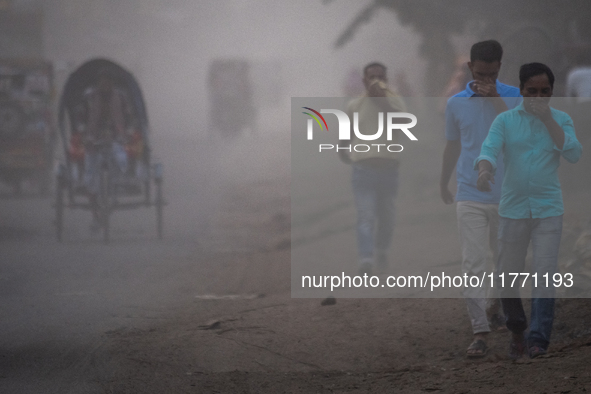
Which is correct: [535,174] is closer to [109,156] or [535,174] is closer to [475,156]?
[475,156]

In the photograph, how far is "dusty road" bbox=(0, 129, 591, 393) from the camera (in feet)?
12.8

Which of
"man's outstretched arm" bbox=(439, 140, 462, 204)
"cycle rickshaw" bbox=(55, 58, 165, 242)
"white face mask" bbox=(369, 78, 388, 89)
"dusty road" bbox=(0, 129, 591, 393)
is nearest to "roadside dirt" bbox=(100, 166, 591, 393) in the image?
"dusty road" bbox=(0, 129, 591, 393)

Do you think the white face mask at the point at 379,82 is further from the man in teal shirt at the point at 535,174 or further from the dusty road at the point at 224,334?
the man in teal shirt at the point at 535,174

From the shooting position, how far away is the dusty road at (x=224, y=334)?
3916 mm

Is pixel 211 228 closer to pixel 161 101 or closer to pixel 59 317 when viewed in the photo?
pixel 59 317

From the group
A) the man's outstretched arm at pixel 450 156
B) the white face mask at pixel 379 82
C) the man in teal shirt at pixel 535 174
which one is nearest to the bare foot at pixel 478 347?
the man in teal shirt at pixel 535 174

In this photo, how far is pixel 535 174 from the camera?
13.0ft

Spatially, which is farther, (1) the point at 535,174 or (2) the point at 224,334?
(2) the point at 224,334

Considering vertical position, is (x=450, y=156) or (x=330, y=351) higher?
(x=450, y=156)

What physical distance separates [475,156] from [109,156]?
6.62m

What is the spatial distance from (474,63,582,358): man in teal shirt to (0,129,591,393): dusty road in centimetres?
39

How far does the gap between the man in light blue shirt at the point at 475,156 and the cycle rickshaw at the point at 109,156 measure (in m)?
6.38

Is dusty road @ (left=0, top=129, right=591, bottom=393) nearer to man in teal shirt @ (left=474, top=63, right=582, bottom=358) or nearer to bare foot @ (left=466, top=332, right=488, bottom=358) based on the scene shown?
bare foot @ (left=466, top=332, right=488, bottom=358)

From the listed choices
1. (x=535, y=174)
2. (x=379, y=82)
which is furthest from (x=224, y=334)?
(x=379, y=82)
